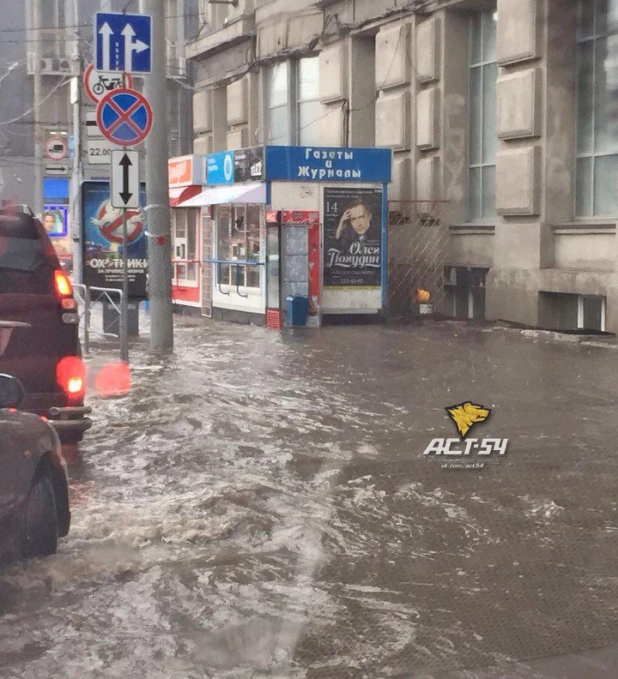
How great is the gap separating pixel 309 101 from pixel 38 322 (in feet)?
63.2

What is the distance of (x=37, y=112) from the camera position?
166 feet

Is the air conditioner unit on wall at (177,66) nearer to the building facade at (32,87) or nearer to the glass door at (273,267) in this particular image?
the building facade at (32,87)

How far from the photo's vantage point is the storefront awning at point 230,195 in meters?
19.9

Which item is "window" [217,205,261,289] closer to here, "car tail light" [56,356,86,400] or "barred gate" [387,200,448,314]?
"barred gate" [387,200,448,314]

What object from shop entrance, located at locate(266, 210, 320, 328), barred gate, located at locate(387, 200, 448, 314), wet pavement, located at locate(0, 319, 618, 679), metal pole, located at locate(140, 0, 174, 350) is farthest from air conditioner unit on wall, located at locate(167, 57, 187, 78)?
wet pavement, located at locate(0, 319, 618, 679)

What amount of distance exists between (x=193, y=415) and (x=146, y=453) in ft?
5.22

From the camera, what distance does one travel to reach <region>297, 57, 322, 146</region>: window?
25938 mm

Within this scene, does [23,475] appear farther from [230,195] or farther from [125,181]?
[230,195]

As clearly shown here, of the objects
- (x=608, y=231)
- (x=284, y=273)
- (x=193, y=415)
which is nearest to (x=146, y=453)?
(x=193, y=415)

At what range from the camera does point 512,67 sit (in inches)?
733

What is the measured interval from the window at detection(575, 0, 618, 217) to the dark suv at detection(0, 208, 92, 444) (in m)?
10.6

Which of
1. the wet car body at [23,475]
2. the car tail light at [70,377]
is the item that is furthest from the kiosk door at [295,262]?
the wet car body at [23,475]

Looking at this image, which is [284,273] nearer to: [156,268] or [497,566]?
[156,268]

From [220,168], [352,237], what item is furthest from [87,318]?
[220,168]
